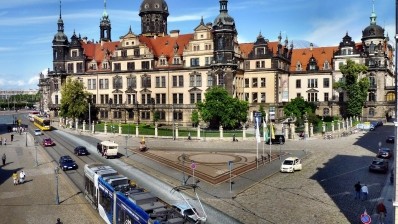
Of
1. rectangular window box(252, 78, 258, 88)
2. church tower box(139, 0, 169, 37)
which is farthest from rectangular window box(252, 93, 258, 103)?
church tower box(139, 0, 169, 37)

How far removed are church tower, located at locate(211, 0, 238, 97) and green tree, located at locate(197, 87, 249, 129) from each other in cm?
1076

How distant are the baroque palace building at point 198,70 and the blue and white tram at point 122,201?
5585 cm

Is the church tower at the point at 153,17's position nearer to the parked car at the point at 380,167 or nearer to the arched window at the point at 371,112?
the arched window at the point at 371,112

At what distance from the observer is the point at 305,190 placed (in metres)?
34.1

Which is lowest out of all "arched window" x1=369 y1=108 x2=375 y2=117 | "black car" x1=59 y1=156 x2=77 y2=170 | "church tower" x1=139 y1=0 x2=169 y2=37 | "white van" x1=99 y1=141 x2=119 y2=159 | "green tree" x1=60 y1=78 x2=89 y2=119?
"black car" x1=59 y1=156 x2=77 y2=170

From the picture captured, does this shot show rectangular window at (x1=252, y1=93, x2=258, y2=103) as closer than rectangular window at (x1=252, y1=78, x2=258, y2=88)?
No

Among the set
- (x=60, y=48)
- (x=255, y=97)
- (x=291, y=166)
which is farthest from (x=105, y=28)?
(x=291, y=166)

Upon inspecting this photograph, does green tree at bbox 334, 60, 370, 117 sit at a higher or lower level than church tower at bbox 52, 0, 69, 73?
lower

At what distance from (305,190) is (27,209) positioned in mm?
22249

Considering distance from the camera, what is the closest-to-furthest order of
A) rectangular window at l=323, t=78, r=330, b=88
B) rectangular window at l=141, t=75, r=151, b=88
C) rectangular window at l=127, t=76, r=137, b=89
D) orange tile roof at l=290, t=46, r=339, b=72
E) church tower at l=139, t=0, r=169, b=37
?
rectangular window at l=141, t=75, r=151, b=88 → rectangular window at l=127, t=76, r=137, b=89 → rectangular window at l=323, t=78, r=330, b=88 → orange tile roof at l=290, t=46, r=339, b=72 → church tower at l=139, t=0, r=169, b=37

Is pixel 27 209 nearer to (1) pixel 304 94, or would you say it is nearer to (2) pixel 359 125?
(2) pixel 359 125

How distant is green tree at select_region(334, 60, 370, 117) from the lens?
8906cm

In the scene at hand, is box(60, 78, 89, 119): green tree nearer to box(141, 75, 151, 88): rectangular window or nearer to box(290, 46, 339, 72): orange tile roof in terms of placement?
box(141, 75, 151, 88): rectangular window

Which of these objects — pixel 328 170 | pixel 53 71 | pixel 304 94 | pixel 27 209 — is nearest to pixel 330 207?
pixel 328 170
